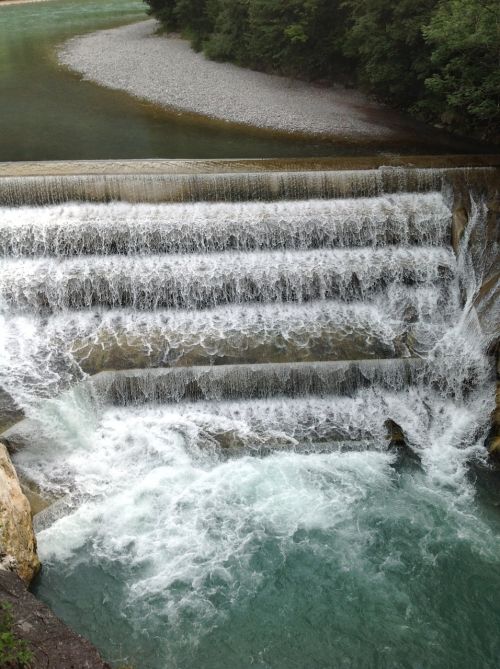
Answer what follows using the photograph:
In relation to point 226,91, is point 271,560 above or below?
below

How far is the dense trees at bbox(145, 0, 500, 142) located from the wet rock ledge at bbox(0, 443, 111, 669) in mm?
10394

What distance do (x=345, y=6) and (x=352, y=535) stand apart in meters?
16.1

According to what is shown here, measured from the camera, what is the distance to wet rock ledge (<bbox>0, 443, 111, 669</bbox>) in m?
5.70

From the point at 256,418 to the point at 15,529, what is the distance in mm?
3933

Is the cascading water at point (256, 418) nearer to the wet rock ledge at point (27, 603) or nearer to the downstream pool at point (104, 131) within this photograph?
the wet rock ledge at point (27, 603)

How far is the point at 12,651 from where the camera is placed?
531cm

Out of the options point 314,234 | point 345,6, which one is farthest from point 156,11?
point 314,234

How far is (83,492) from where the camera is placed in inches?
337

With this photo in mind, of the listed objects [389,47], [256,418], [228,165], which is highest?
[389,47]

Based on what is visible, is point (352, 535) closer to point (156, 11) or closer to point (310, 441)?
point (310, 441)

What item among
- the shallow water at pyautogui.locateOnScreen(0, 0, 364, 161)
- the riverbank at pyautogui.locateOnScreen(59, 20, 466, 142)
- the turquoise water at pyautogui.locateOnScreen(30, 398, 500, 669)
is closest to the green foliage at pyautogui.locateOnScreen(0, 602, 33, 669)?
the turquoise water at pyautogui.locateOnScreen(30, 398, 500, 669)

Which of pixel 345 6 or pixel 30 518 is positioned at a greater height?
pixel 345 6

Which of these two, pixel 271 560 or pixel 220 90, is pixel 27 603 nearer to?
pixel 271 560

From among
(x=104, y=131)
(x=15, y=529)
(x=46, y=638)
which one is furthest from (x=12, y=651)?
(x=104, y=131)
